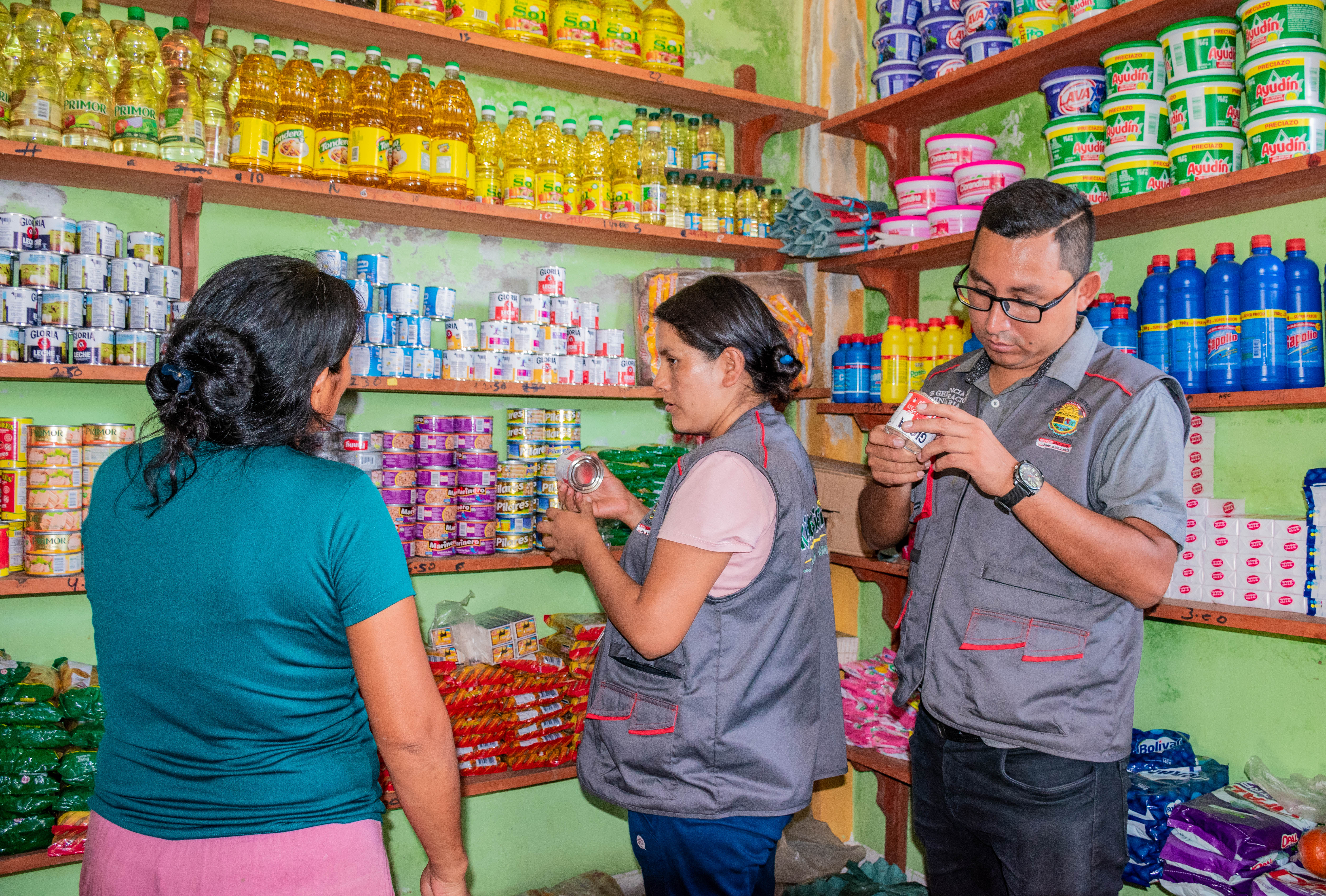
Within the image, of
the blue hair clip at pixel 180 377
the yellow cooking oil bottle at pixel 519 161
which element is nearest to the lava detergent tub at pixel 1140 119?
the yellow cooking oil bottle at pixel 519 161

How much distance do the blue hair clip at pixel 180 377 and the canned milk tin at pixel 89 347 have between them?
4.37 feet

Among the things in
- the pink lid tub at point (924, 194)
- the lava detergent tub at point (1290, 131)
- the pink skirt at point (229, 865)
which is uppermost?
the pink lid tub at point (924, 194)

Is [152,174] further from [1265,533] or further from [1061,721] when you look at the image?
[1265,533]

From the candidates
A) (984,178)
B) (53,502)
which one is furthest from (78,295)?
(984,178)

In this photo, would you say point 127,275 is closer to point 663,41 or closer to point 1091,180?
point 663,41

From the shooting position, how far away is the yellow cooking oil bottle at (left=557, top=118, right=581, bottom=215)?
3125 mm

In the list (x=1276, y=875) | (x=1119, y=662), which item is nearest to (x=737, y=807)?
Answer: (x=1119, y=662)

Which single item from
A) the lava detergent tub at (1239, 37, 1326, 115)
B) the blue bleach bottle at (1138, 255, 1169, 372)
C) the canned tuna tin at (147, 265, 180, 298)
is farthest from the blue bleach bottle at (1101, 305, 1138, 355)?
the canned tuna tin at (147, 265, 180, 298)

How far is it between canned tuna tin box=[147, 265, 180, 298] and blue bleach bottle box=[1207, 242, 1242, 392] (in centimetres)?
281

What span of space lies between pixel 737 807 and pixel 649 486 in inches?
61.3

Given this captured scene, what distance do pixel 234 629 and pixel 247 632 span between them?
2cm

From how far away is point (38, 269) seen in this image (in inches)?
91.5

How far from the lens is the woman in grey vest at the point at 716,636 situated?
1.71m

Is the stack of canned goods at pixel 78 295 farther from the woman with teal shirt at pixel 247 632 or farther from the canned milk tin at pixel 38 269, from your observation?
the woman with teal shirt at pixel 247 632
